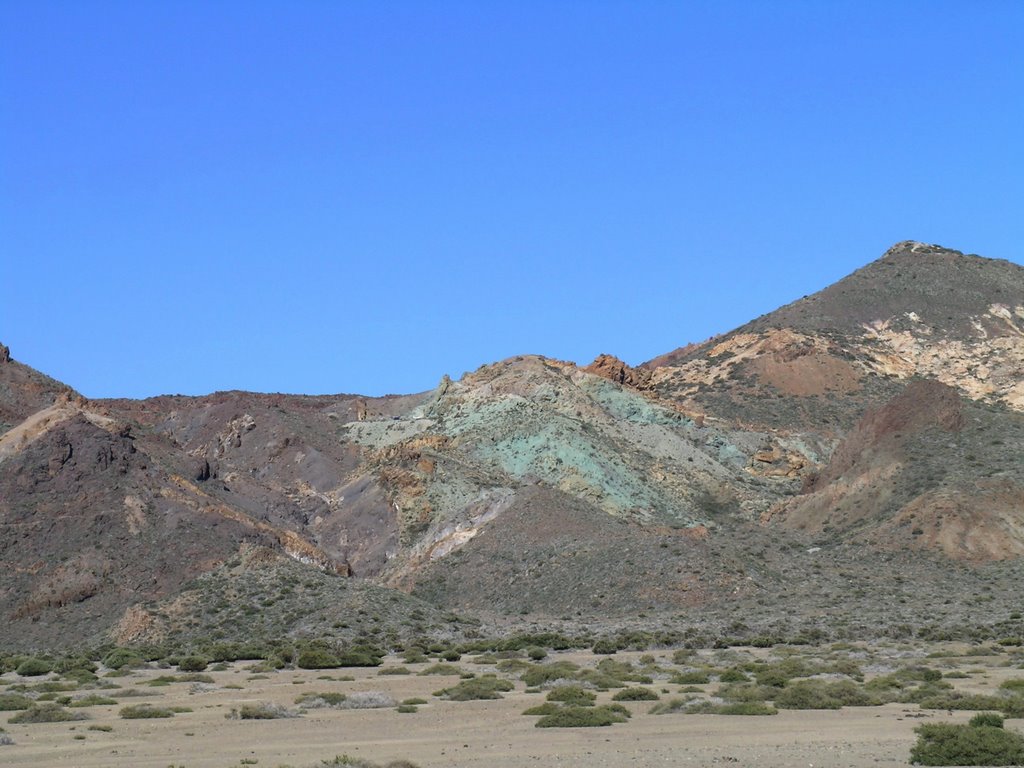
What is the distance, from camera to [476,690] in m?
40.2

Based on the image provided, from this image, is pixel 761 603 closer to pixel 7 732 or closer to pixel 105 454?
pixel 105 454

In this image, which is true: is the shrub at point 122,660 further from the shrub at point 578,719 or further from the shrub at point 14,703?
the shrub at point 578,719

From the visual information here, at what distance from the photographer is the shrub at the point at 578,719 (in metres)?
33.6

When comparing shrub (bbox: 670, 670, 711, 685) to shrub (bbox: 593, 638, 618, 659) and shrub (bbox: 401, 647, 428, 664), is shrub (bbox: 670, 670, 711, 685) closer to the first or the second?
shrub (bbox: 593, 638, 618, 659)

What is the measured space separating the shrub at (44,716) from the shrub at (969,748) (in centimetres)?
1951

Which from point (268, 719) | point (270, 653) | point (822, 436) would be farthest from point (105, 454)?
point (822, 436)

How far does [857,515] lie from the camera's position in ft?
293

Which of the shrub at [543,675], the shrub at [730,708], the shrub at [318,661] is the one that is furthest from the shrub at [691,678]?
the shrub at [318,661]

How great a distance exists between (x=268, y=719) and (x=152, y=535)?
35382 mm

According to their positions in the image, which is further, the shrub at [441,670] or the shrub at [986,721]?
the shrub at [441,670]

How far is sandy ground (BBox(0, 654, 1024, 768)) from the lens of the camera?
94.2ft

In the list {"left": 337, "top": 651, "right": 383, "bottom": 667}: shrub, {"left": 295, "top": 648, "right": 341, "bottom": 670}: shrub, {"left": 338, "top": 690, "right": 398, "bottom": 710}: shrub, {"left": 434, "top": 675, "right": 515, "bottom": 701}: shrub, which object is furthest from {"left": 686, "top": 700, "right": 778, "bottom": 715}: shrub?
{"left": 295, "top": 648, "right": 341, "bottom": 670}: shrub

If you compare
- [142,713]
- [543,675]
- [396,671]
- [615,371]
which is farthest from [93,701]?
[615,371]

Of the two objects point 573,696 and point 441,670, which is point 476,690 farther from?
point 441,670
